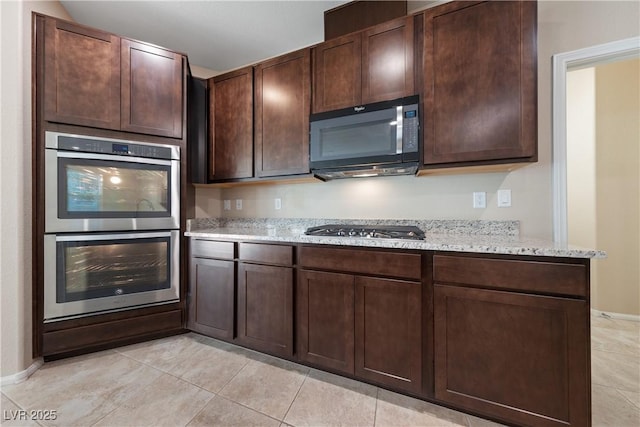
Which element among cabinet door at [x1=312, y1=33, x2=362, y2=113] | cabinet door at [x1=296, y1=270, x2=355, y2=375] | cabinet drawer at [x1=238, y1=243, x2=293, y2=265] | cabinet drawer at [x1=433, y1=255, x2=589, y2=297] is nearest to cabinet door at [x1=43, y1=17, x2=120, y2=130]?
cabinet drawer at [x1=238, y1=243, x2=293, y2=265]

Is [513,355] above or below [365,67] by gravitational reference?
below

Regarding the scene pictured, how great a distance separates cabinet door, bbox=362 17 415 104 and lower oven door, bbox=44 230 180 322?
206 cm

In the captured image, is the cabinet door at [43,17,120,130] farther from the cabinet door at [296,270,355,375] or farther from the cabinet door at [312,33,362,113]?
→ the cabinet door at [296,270,355,375]

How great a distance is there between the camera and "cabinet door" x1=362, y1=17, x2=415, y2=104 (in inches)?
71.0

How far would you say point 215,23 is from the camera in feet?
7.96

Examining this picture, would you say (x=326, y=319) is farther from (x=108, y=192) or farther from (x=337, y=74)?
(x=108, y=192)

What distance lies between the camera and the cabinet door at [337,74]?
196 cm

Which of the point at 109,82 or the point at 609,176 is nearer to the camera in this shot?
the point at 109,82

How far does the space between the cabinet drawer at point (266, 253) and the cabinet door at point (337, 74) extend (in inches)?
44.9

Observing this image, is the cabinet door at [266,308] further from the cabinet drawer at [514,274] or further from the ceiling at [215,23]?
the ceiling at [215,23]

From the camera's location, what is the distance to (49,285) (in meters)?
1.90

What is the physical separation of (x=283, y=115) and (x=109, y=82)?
4.61 feet

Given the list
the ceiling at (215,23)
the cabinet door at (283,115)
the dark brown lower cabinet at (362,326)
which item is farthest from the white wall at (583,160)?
the cabinet door at (283,115)

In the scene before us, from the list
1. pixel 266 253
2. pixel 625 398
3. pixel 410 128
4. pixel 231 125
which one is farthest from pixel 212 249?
pixel 625 398
